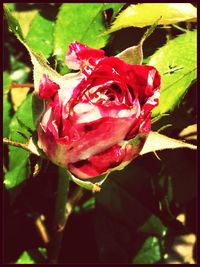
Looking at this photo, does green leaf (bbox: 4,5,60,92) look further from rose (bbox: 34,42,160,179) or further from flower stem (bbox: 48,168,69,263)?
flower stem (bbox: 48,168,69,263)

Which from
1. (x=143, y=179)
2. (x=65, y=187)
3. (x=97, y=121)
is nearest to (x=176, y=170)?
(x=143, y=179)

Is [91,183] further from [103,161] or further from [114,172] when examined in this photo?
[114,172]

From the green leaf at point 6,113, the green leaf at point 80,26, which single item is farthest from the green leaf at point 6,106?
the green leaf at point 80,26

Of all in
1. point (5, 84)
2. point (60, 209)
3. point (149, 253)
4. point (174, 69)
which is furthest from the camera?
point (149, 253)

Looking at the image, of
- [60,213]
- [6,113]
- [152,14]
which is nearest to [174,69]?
[152,14]

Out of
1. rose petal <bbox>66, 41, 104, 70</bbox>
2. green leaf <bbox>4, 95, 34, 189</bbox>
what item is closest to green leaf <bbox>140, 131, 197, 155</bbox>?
rose petal <bbox>66, 41, 104, 70</bbox>

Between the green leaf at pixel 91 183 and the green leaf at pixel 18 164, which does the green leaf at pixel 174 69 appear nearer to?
the green leaf at pixel 91 183

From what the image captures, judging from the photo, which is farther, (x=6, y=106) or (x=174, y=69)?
(x=6, y=106)
